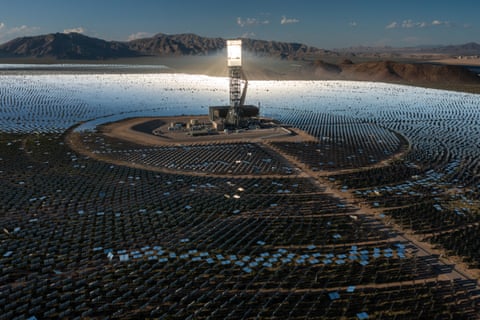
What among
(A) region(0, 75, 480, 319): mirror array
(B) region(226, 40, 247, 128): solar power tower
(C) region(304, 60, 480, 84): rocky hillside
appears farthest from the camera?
(C) region(304, 60, 480, 84): rocky hillside

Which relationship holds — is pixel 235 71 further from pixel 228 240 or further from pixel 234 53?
pixel 228 240

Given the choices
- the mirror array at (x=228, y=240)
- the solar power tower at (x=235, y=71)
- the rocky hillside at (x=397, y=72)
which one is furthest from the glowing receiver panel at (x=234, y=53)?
the rocky hillside at (x=397, y=72)

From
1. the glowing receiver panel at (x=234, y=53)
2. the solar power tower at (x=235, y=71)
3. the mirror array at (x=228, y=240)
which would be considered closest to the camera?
the mirror array at (x=228, y=240)

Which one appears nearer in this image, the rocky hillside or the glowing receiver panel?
the glowing receiver panel

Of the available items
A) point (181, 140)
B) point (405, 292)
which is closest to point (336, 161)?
point (181, 140)

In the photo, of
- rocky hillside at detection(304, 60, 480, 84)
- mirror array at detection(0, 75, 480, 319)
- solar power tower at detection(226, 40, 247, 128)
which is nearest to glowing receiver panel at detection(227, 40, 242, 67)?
solar power tower at detection(226, 40, 247, 128)

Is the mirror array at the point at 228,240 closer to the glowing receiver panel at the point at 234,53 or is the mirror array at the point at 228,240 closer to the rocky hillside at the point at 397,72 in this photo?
the glowing receiver panel at the point at 234,53

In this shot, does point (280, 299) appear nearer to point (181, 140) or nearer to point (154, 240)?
point (154, 240)

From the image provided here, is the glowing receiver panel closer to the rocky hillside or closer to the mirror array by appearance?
the mirror array

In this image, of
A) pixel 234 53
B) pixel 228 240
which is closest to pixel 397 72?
pixel 234 53
